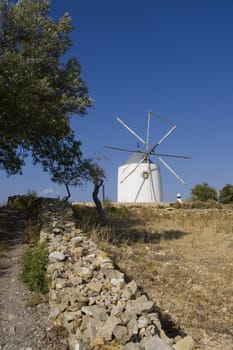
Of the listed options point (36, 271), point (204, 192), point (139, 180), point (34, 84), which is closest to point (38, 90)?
point (34, 84)

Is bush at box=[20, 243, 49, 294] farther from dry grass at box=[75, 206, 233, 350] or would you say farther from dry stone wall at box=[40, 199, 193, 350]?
dry grass at box=[75, 206, 233, 350]

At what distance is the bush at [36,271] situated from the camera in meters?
6.01

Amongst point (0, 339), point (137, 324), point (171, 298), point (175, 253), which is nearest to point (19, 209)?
point (175, 253)

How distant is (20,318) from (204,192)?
4002 cm

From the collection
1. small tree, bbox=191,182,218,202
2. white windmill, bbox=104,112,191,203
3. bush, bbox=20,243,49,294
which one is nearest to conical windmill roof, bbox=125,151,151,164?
white windmill, bbox=104,112,191,203

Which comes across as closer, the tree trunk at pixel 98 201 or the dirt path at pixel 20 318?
the dirt path at pixel 20 318

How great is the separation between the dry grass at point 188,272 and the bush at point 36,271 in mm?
1901

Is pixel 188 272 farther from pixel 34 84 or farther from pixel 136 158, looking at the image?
pixel 136 158

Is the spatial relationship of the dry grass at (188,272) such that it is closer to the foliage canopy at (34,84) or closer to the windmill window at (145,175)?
the foliage canopy at (34,84)

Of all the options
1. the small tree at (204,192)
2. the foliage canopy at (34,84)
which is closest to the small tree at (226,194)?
the small tree at (204,192)

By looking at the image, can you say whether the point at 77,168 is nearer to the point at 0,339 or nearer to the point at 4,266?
the point at 4,266

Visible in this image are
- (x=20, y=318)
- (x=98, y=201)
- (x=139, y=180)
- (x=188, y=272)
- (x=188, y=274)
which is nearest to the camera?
(x=20, y=318)

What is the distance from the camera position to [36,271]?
6.28 m

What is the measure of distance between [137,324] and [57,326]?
1.43 metres
